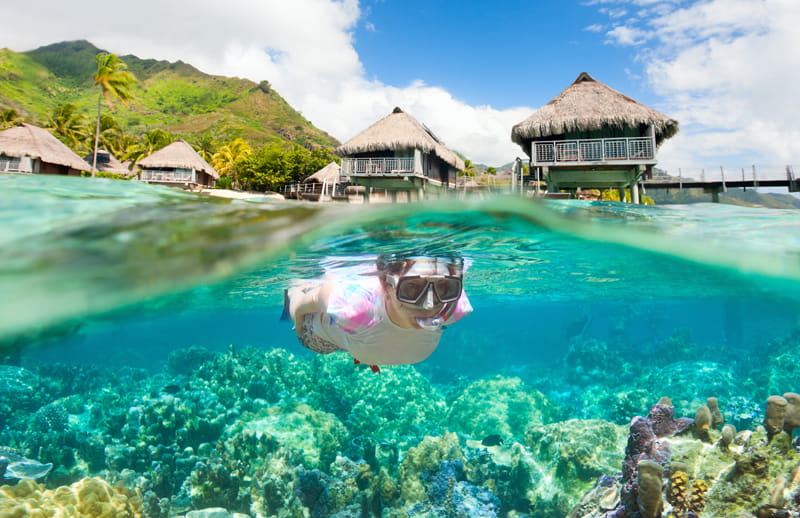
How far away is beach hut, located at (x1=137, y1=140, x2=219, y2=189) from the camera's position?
37.0 metres

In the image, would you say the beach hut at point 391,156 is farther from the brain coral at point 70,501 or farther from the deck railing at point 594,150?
the brain coral at point 70,501

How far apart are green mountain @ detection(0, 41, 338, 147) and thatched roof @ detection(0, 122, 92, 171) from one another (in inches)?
1748

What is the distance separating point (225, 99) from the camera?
424 ft

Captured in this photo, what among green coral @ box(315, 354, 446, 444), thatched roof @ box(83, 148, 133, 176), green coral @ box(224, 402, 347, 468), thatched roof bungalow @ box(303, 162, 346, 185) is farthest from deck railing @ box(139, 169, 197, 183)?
green coral @ box(224, 402, 347, 468)

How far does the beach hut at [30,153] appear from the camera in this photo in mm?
26906

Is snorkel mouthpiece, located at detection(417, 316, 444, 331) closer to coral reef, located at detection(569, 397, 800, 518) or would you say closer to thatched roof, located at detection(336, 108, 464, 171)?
coral reef, located at detection(569, 397, 800, 518)

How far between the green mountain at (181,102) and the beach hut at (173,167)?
40.9 meters

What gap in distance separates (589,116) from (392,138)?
1057 cm

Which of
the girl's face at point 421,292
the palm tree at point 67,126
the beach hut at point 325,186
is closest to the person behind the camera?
the girl's face at point 421,292

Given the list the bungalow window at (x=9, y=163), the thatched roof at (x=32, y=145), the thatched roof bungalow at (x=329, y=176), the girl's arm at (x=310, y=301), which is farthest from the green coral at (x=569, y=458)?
the bungalow window at (x=9, y=163)

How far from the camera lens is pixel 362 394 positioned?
17.0 m

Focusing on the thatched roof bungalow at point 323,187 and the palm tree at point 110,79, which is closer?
the palm tree at point 110,79

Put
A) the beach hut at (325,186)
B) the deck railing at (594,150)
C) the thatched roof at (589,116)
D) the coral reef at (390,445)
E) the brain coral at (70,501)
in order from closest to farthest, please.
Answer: the brain coral at (70,501), the coral reef at (390,445), the deck railing at (594,150), the thatched roof at (589,116), the beach hut at (325,186)

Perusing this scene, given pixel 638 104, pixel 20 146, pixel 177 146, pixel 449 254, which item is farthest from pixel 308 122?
pixel 449 254
